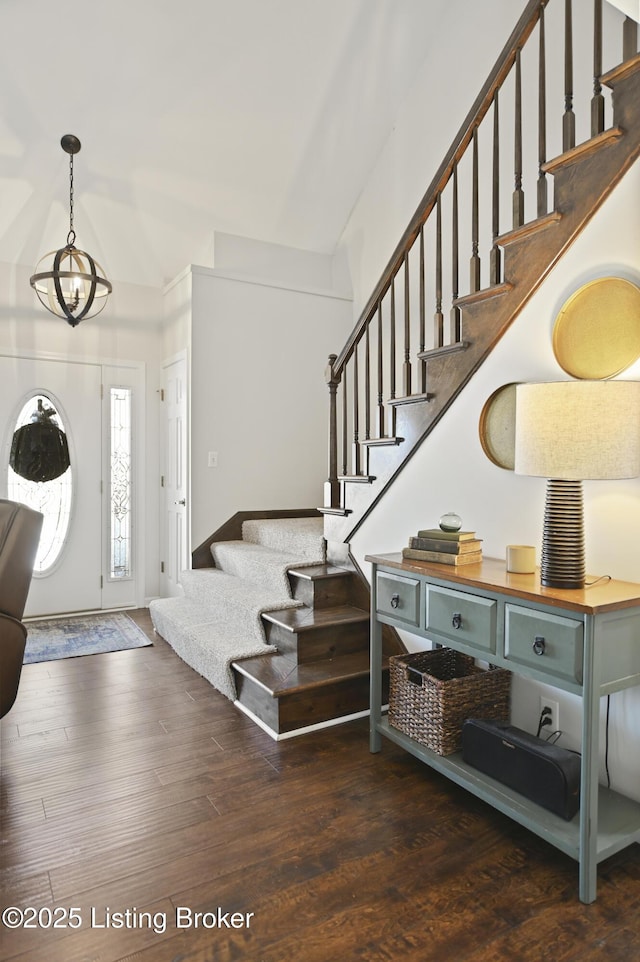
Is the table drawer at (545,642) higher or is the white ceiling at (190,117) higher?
the white ceiling at (190,117)

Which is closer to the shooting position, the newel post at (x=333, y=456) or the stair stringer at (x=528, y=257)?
the stair stringer at (x=528, y=257)

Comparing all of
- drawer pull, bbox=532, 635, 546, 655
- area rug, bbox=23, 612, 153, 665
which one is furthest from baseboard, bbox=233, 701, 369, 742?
area rug, bbox=23, 612, 153, 665

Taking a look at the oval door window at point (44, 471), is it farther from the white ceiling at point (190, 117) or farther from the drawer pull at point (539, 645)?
the drawer pull at point (539, 645)

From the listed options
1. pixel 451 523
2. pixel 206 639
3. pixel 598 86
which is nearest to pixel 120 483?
pixel 206 639

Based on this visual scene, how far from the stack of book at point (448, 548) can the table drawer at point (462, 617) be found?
131 mm

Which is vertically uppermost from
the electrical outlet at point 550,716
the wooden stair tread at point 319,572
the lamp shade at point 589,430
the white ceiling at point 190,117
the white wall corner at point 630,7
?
the white ceiling at point 190,117

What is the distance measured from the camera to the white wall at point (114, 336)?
454cm

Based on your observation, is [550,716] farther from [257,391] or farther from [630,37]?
[257,391]

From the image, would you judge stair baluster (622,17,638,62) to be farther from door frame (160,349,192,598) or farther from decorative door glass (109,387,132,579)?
decorative door glass (109,387,132,579)

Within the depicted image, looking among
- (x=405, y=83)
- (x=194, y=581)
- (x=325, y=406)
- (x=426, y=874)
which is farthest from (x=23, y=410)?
(x=426, y=874)

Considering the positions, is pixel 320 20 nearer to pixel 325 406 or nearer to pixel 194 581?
pixel 325 406

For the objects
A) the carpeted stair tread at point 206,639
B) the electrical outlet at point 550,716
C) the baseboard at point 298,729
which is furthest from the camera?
the carpeted stair tread at point 206,639

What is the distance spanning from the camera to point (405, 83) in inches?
172

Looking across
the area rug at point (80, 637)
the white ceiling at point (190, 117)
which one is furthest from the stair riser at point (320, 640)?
the white ceiling at point (190, 117)
